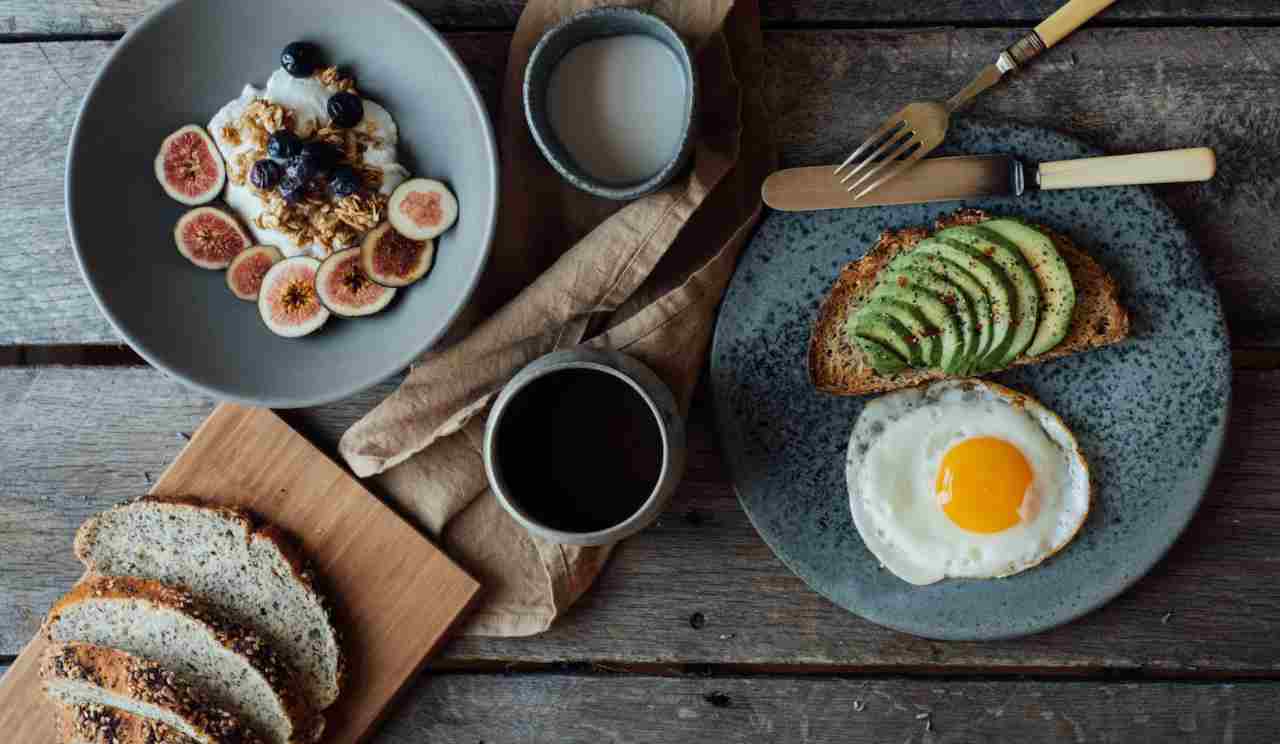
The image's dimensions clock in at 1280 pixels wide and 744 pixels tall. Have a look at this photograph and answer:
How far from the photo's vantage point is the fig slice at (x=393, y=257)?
6.77 ft

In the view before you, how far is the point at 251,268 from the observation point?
2119mm

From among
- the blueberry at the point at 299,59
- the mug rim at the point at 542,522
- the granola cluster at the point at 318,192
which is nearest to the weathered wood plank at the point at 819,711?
the mug rim at the point at 542,522

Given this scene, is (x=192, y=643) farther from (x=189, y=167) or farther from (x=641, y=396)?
(x=641, y=396)

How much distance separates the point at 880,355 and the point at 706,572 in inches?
23.2

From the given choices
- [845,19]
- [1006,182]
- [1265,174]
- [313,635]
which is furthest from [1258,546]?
[313,635]

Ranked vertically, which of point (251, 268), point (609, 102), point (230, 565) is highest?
point (609, 102)

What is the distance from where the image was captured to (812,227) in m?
2.10

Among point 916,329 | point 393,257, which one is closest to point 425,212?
point 393,257

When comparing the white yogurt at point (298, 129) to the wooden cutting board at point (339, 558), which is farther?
the wooden cutting board at point (339, 558)

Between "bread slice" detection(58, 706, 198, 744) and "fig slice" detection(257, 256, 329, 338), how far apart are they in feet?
2.71

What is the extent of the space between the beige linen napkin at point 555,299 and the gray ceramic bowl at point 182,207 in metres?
0.12

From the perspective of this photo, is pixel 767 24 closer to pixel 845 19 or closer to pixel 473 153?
pixel 845 19

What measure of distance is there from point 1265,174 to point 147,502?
2361 mm

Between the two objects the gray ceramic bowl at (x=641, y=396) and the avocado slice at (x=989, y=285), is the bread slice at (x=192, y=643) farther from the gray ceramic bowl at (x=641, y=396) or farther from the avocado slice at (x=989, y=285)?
the avocado slice at (x=989, y=285)
